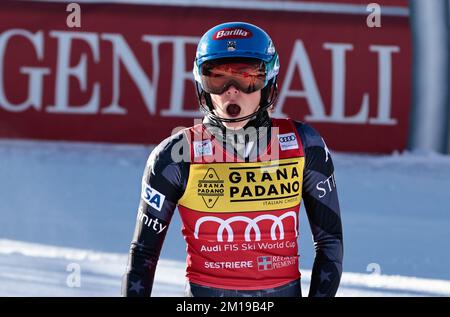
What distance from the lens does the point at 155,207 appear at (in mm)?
3717

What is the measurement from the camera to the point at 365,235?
7812 mm

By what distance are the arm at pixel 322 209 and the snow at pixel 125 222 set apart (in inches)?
96.9

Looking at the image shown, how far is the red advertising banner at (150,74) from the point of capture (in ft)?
34.7

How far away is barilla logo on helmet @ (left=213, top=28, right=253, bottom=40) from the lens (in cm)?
383

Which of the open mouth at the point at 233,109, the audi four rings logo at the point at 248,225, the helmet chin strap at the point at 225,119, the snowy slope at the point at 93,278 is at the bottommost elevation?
the snowy slope at the point at 93,278

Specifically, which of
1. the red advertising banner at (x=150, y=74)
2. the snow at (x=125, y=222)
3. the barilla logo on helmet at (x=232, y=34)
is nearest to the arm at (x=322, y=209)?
the barilla logo on helmet at (x=232, y=34)

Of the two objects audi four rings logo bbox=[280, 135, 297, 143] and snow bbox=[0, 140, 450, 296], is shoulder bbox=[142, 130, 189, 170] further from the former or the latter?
snow bbox=[0, 140, 450, 296]

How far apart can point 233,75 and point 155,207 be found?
0.54 m

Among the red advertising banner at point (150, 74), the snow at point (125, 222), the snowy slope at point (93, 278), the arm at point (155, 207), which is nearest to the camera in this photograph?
the arm at point (155, 207)

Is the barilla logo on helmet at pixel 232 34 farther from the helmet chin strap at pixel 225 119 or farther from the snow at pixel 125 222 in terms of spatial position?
the snow at pixel 125 222

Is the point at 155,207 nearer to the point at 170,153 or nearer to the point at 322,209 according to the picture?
the point at 170,153

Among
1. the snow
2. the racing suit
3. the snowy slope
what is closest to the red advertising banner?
the snow

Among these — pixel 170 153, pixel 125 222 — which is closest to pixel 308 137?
pixel 170 153

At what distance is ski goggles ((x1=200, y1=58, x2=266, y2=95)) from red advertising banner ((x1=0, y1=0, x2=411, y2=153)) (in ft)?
22.2
